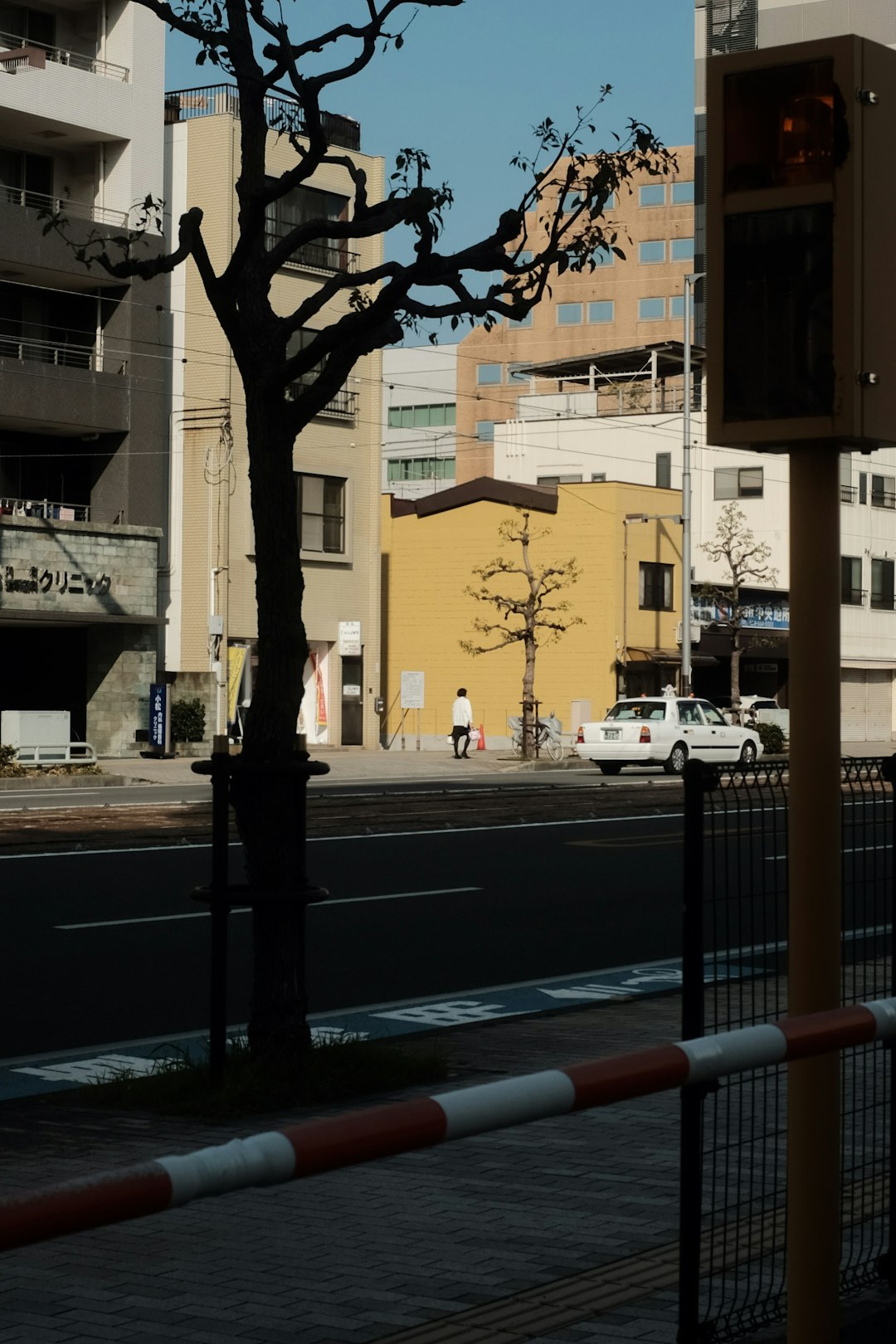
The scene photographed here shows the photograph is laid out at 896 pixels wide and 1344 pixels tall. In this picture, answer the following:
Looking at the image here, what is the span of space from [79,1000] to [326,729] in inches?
1560

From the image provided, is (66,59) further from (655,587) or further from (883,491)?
(883,491)

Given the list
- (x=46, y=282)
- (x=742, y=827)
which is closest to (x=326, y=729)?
(x=46, y=282)

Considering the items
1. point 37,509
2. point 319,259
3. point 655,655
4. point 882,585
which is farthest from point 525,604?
point 882,585

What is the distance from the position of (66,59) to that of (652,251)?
197 ft

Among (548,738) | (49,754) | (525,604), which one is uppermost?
(525,604)

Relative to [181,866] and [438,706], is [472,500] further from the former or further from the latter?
[181,866]

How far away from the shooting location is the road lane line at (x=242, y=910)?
1375 centimetres

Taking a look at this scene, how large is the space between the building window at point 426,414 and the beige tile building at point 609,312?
718 millimetres

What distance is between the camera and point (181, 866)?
17641mm

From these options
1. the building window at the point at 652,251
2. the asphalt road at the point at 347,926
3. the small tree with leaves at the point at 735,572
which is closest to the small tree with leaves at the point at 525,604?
the small tree with leaves at the point at 735,572

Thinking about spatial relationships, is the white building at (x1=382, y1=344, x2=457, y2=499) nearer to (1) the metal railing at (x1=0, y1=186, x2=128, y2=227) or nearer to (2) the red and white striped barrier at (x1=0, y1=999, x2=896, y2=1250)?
(1) the metal railing at (x1=0, y1=186, x2=128, y2=227)

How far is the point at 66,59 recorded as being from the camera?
44.1 meters

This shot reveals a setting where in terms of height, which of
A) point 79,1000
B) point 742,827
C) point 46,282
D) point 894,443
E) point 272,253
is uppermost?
point 46,282

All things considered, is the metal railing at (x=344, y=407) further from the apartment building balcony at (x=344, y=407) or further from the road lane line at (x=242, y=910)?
the road lane line at (x=242, y=910)
